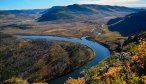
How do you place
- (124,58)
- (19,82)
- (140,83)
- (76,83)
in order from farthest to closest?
(124,58) < (19,82) < (76,83) < (140,83)

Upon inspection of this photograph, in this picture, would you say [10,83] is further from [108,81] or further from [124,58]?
[124,58]

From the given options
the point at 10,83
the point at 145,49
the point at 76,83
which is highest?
the point at 145,49

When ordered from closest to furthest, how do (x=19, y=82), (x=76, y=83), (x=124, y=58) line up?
(x=76, y=83) < (x=19, y=82) < (x=124, y=58)

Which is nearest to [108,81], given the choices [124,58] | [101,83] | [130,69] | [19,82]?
[101,83]

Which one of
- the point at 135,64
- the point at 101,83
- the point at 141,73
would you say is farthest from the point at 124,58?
the point at 101,83

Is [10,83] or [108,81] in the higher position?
[108,81]

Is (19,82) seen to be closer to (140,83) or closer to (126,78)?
(126,78)

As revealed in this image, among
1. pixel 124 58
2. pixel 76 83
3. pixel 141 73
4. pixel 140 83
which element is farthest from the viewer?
pixel 124 58

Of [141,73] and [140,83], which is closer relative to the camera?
[140,83]

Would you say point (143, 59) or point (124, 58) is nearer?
point (143, 59)
